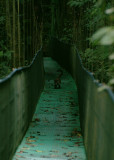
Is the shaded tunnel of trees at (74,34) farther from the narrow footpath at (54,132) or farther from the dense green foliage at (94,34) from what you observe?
the narrow footpath at (54,132)

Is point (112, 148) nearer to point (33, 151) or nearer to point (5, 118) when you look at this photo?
point (5, 118)

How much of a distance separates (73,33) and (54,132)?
1368 centimetres

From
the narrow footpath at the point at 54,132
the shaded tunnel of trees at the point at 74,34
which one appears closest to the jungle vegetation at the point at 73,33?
the shaded tunnel of trees at the point at 74,34

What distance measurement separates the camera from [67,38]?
27.9 m

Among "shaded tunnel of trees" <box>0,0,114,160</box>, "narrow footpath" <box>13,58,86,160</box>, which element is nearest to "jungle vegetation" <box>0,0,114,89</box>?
"shaded tunnel of trees" <box>0,0,114,160</box>

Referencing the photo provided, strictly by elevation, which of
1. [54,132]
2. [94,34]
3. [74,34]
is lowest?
[54,132]

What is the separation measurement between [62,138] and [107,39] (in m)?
7.06

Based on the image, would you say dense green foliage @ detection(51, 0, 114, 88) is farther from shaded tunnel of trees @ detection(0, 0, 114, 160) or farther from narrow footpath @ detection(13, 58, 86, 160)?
narrow footpath @ detection(13, 58, 86, 160)

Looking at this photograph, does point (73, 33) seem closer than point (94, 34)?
No

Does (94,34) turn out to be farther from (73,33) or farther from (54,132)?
(73,33)

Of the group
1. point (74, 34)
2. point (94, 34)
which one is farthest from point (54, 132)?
point (74, 34)

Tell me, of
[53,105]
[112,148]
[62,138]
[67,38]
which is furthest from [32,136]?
[67,38]

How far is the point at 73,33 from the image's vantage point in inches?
899

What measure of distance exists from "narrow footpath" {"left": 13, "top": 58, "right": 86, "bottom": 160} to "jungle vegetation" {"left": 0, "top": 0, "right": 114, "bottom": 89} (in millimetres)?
1492
